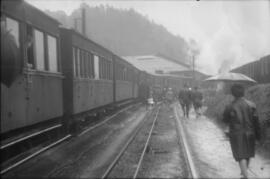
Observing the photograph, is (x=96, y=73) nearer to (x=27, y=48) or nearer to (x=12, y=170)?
(x=27, y=48)

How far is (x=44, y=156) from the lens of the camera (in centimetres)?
941

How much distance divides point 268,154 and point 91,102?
6.88 m

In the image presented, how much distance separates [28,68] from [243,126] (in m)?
4.47

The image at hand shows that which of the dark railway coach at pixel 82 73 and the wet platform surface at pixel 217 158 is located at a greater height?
the dark railway coach at pixel 82 73

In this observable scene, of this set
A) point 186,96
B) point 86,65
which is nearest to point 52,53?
point 86,65

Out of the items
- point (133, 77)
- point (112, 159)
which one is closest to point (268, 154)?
point (112, 159)

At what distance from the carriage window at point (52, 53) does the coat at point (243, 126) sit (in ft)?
17.3

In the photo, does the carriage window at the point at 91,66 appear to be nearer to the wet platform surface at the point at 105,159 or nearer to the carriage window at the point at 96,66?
the carriage window at the point at 96,66

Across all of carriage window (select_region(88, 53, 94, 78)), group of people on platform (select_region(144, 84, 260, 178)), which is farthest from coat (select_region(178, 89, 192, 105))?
group of people on platform (select_region(144, 84, 260, 178))

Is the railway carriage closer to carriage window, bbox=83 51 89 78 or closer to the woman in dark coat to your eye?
carriage window, bbox=83 51 89 78

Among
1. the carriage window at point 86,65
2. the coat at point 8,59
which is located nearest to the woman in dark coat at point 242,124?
the coat at point 8,59

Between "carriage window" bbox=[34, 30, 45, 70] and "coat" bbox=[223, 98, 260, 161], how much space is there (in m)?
4.62

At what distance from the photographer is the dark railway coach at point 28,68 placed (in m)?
6.75

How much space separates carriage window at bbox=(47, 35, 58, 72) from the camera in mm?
10406
